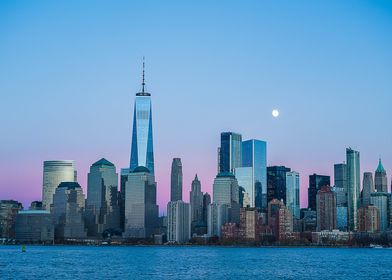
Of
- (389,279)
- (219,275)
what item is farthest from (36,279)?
(389,279)

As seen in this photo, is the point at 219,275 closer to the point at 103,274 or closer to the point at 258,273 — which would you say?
the point at 258,273

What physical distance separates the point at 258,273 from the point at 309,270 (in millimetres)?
15286

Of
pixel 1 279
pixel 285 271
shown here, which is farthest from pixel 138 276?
pixel 285 271

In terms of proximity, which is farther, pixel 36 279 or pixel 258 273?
pixel 258 273

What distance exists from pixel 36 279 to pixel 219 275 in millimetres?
30637

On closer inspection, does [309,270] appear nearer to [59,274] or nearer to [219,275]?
[219,275]

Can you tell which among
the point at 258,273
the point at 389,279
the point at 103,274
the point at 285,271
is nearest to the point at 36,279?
the point at 103,274

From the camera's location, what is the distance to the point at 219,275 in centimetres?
12081

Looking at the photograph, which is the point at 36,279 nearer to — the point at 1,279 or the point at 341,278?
the point at 1,279

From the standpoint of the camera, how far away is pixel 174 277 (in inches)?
4537

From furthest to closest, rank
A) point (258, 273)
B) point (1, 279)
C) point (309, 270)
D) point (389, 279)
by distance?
point (309, 270), point (258, 273), point (389, 279), point (1, 279)

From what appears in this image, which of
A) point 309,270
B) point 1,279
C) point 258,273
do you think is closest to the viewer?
point 1,279

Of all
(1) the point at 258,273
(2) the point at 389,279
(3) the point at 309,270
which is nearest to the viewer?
(2) the point at 389,279

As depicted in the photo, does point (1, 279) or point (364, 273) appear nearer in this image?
point (1, 279)
